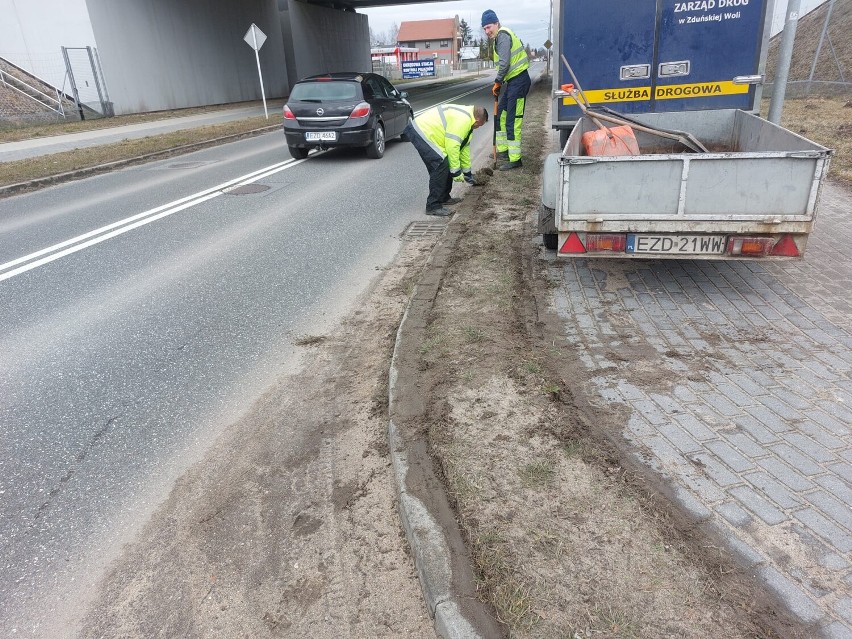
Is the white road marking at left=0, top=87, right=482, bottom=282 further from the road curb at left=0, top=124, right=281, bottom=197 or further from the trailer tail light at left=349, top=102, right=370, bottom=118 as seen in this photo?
the road curb at left=0, top=124, right=281, bottom=197

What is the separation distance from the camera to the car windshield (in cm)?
1188

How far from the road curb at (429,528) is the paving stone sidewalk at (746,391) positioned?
1064mm

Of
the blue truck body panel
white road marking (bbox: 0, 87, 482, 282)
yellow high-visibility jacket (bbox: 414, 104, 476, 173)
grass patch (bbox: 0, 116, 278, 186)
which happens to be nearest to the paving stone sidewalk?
yellow high-visibility jacket (bbox: 414, 104, 476, 173)

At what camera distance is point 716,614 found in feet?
7.00

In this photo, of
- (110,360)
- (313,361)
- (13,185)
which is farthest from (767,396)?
(13,185)

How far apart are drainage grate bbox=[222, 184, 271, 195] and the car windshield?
287cm

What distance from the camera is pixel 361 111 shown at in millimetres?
11805

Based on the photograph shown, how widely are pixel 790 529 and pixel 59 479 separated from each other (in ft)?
11.7

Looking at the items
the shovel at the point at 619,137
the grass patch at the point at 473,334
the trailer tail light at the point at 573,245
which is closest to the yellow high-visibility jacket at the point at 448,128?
the shovel at the point at 619,137

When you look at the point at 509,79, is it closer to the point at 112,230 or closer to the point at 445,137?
the point at 445,137

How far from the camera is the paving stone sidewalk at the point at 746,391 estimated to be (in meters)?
2.42

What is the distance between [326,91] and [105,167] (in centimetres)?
490

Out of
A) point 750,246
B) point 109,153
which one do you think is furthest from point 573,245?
point 109,153

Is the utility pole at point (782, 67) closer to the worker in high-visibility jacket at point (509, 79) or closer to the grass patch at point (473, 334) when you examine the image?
the worker in high-visibility jacket at point (509, 79)
